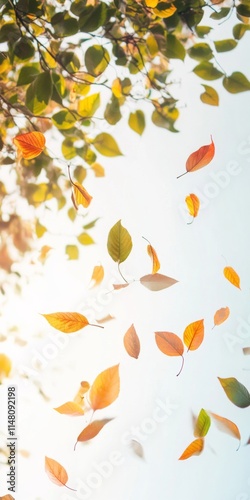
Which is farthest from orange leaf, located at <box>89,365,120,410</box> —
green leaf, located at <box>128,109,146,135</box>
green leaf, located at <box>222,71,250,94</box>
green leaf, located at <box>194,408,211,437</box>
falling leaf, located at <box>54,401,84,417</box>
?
green leaf, located at <box>222,71,250,94</box>

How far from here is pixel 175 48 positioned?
0.85m

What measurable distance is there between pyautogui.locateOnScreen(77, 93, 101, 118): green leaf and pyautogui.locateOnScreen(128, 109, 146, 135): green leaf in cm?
6

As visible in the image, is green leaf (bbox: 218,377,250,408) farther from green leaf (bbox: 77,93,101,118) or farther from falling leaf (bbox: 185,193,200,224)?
green leaf (bbox: 77,93,101,118)

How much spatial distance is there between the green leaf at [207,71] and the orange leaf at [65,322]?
0.44 m

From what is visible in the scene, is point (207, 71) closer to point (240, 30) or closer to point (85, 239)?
point (240, 30)

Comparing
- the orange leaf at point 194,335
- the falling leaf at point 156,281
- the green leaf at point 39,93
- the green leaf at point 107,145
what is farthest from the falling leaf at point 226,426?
the green leaf at point 39,93

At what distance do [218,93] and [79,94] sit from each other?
23 centimetres

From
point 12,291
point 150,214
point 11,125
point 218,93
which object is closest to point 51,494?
point 12,291

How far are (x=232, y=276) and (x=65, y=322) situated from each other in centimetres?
28

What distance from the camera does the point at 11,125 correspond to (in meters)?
0.84

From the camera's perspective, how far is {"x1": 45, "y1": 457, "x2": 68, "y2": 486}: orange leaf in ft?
2.61

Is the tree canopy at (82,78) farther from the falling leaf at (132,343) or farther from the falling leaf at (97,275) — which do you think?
the falling leaf at (132,343)

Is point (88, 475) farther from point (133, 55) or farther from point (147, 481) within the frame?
point (133, 55)

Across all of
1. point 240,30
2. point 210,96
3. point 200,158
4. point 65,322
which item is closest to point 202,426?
point 65,322
